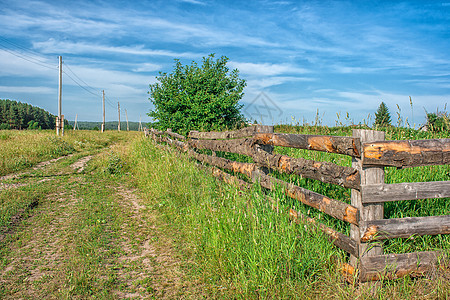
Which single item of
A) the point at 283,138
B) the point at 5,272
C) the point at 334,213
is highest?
the point at 283,138

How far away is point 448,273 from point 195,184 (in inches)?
174

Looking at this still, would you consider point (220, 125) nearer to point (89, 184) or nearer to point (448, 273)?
point (89, 184)

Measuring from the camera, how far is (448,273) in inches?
118

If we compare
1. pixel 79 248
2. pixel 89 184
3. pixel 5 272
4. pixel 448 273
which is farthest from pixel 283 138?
pixel 89 184

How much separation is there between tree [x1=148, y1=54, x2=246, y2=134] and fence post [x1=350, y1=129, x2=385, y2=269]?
14.4 metres

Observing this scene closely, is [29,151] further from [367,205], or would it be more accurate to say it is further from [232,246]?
[367,205]

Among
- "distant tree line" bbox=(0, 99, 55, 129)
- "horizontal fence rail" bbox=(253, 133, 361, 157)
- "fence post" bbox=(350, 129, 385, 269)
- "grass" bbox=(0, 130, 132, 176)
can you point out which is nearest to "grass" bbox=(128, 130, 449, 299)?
"fence post" bbox=(350, 129, 385, 269)

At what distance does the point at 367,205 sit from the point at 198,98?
15.8 meters

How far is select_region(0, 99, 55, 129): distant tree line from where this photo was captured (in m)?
106

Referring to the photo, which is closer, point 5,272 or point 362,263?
point 362,263

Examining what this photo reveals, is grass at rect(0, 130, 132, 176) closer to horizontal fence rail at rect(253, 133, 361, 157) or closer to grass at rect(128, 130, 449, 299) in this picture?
grass at rect(128, 130, 449, 299)

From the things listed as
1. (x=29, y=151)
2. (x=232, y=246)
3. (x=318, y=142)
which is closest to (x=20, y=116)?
(x=29, y=151)

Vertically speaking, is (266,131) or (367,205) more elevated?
(266,131)

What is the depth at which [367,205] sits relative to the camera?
289 centimetres
